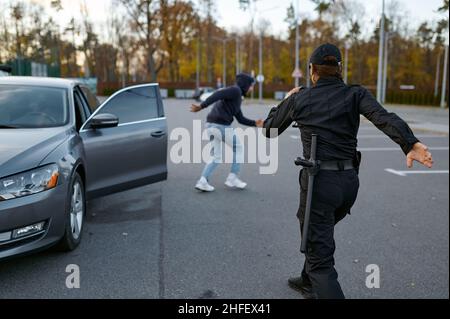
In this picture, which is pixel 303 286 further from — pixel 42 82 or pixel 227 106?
pixel 42 82

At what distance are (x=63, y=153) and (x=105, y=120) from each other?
1.83ft

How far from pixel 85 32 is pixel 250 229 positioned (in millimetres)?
3977

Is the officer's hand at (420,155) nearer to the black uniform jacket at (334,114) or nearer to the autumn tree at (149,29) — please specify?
the black uniform jacket at (334,114)

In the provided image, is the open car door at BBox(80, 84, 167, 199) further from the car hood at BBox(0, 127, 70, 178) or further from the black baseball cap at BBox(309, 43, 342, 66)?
the black baseball cap at BBox(309, 43, 342, 66)

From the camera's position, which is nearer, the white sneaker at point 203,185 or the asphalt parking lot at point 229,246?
the asphalt parking lot at point 229,246

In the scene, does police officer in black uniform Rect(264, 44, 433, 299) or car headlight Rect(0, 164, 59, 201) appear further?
car headlight Rect(0, 164, 59, 201)

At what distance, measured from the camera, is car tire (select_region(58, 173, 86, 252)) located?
3.99 m

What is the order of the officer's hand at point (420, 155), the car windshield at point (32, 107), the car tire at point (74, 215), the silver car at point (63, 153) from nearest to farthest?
the officer's hand at point (420, 155) < the silver car at point (63, 153) < the car tire at point (74, 215) < the car windshield at point (32, 107)

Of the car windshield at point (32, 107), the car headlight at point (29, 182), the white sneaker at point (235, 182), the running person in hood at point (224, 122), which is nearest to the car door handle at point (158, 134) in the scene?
the running person in hood at point (224, 122)

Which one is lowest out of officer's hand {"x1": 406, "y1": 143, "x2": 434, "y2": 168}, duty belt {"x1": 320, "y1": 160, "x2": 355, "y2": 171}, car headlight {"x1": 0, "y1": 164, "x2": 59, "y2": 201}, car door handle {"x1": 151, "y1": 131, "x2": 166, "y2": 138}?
car headlight {"x1": 0, "y1": 164, "x2": 59, "y2": 201}

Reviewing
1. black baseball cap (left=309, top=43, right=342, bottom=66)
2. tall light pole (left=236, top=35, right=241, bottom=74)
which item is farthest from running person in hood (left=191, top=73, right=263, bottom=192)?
black baseball cap (left=309, top=43, right=342, bottom=66)

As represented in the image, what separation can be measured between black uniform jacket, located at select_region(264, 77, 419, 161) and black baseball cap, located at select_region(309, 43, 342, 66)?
63mm

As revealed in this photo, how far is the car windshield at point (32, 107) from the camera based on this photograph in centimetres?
416

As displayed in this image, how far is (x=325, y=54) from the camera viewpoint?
1.24 meters
